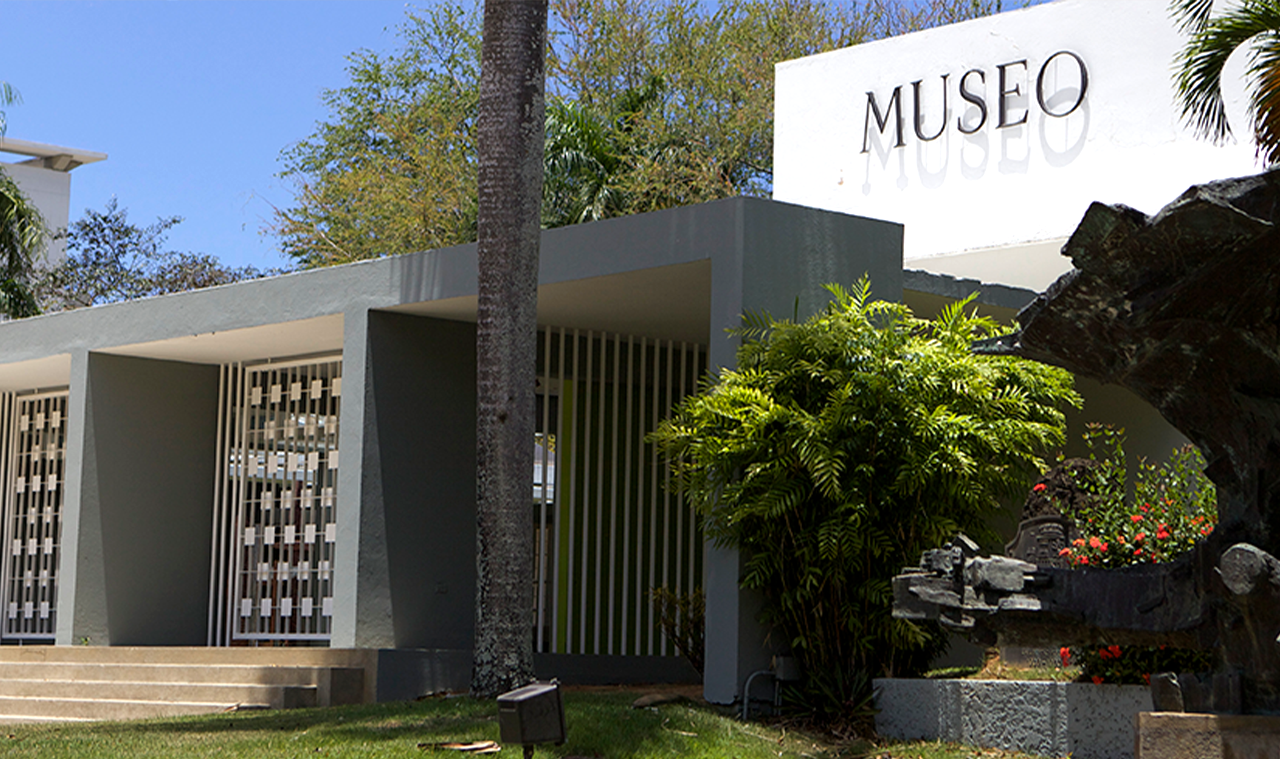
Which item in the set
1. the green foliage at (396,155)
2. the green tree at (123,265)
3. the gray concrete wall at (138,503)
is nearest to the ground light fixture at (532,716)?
the gray concrete wall at (138,503)

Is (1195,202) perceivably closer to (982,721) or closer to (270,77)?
(982,721)

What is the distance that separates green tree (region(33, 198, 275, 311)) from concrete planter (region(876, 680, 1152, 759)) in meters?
29.7

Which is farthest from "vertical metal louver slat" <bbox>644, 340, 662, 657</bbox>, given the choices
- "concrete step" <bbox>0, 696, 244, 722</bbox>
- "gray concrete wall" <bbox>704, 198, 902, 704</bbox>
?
"concrete step" <bbox>0, 696, 244, 722</bbox>

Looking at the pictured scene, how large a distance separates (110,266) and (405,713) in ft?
100

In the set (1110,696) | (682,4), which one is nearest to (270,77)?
(682,4)

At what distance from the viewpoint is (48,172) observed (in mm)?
46156

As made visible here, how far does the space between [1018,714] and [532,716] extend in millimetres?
4723

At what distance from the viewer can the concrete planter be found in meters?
8.45

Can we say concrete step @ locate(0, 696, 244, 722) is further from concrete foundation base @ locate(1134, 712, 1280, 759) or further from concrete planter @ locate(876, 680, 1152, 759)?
concrete foundation base @ locate(1134, 712, 1280, 759)

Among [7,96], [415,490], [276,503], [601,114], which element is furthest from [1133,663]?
[601,114]

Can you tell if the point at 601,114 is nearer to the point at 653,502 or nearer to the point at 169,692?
the point at 653,502

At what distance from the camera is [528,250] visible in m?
10.2

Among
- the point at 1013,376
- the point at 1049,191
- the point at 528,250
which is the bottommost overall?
the point at 1013,376

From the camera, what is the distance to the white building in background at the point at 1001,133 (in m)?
16.3
